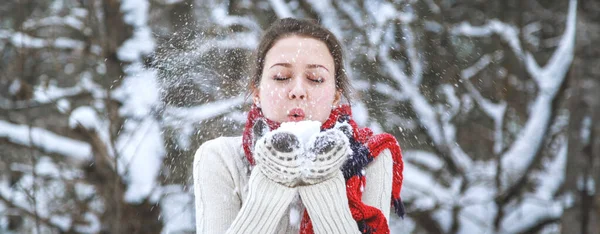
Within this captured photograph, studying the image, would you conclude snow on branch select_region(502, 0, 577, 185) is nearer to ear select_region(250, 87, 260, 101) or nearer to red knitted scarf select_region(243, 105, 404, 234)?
red knitted scarf select_region(243, 105, 404, 234)

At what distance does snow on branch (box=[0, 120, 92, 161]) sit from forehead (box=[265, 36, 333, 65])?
3.17 m

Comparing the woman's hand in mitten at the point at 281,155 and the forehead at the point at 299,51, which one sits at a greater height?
the forehead at the point at 299,51

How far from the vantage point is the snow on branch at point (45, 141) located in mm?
4250

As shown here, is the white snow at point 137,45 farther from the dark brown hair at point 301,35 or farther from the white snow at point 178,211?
the dark brown hair at point 301,35

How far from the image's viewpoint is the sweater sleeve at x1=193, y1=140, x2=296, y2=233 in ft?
4.24

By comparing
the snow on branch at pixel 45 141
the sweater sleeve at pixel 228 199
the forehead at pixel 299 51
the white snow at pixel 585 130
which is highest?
the forehead at pixel 299 51

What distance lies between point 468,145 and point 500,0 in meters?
1.19

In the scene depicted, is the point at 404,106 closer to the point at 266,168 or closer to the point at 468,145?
the point at 468,145

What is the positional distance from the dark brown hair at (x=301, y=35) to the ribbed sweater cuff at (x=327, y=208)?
368mm

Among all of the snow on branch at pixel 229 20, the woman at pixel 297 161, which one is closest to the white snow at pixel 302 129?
the woman at pixel 297 161

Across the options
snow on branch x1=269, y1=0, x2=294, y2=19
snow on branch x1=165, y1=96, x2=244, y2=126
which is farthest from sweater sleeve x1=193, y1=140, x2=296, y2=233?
snow on branch x1=269, y1=0, x2=294, y2=19

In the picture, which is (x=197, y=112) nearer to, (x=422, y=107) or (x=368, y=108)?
(x=368, y=108)

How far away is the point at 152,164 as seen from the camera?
3803mm

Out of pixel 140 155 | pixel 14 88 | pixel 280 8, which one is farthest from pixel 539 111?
pixel 14 88
